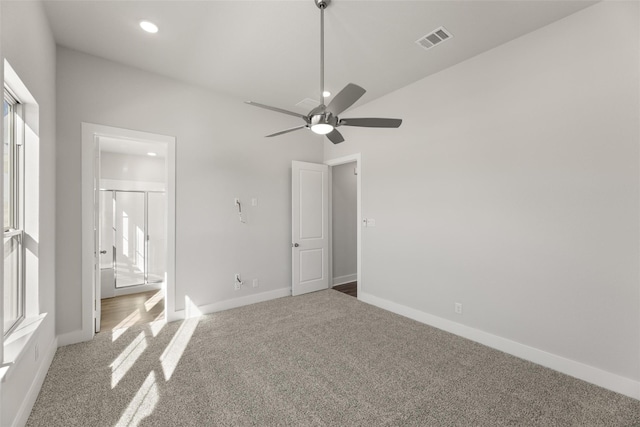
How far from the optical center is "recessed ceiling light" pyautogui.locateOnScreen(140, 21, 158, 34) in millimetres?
2537

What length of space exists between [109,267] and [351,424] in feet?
16.8

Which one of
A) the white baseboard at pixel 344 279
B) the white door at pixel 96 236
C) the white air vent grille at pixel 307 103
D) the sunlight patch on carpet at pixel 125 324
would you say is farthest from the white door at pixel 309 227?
the white door at pixel 96 236

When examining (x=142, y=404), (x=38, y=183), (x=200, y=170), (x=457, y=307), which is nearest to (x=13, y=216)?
(x=38, y=183)

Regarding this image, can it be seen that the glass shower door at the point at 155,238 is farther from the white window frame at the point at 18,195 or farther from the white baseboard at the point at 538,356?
the white baseboard at the point at 538,356

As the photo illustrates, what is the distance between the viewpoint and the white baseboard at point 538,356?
2199 millimetres

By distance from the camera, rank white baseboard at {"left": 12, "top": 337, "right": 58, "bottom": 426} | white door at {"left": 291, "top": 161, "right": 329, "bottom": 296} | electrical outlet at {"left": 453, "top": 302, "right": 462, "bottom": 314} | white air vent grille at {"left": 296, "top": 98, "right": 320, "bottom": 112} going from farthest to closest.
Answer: white door at {"left": 291, "top": 161, "right": 329, "bottom": 296}
white air vent grille at {"left": 296, "top": 98, "right": 320, "bottom": 112}
electrical outlet at {"left": 453, "top": 302, "right": 462, "bottom": 314}
white baseboard at {"left": 12, "top": 337, "right": 58, "bottom": 426}

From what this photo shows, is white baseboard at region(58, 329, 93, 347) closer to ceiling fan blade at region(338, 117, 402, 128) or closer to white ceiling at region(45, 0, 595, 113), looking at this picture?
white ceiling at region(45, 0, 595, 113)

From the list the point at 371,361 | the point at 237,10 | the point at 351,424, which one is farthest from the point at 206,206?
Answer: the point at 351,424

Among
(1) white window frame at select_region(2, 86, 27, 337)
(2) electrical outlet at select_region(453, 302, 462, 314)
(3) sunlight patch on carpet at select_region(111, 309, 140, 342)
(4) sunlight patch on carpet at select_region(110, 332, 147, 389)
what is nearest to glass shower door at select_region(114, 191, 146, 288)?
(3) sunlight patch on carpet at select_region(111, 309, 140, 342)

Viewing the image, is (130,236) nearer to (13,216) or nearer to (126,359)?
(126,359)

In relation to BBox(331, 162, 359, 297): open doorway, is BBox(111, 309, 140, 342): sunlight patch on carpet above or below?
below

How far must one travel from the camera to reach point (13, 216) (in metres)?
2.13

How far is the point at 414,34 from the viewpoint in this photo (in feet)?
8.82

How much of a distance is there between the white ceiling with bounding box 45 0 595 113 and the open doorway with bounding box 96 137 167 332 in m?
2.20
